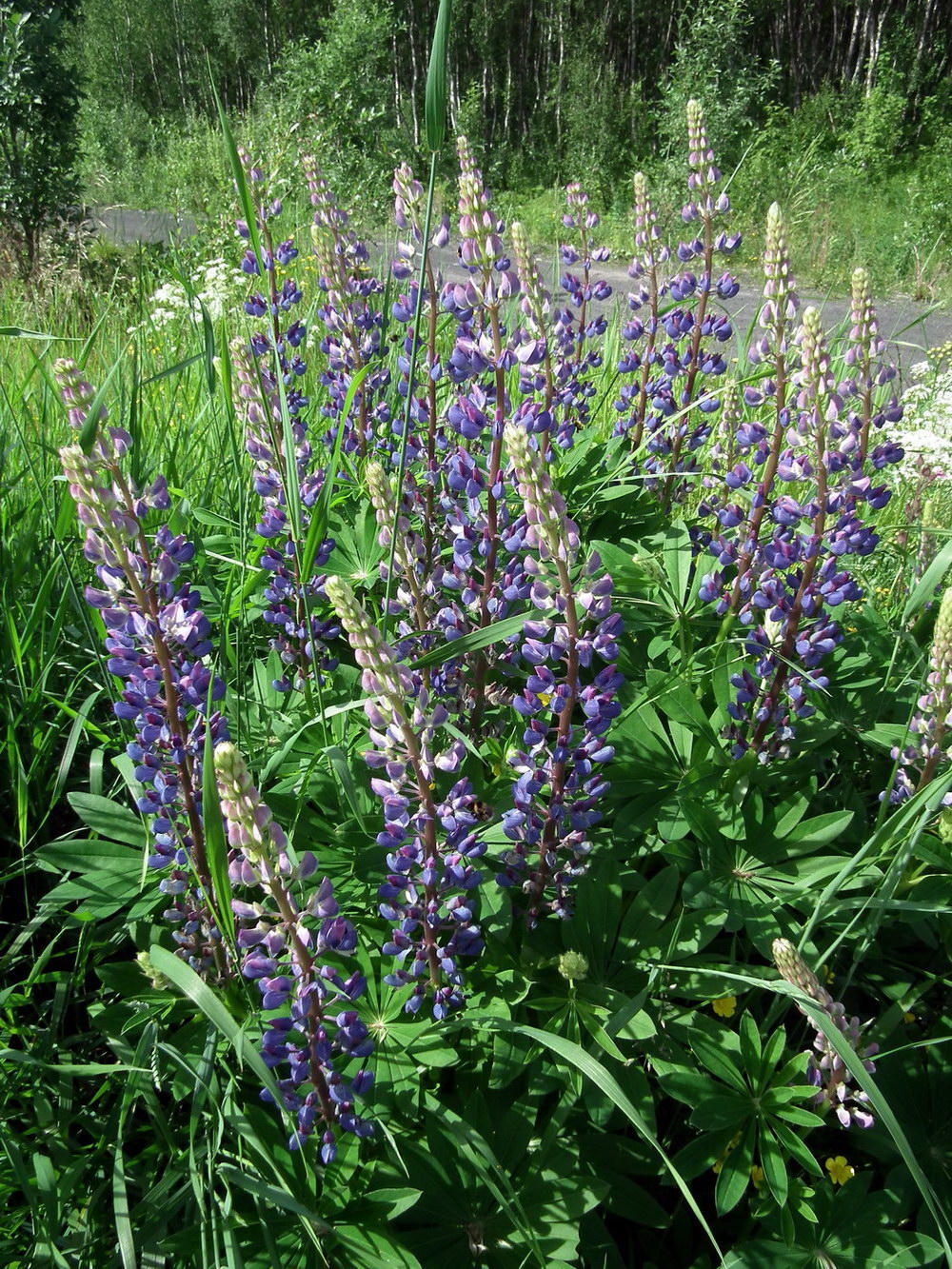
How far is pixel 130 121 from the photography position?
29.7 meters

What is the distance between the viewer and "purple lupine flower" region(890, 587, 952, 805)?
156cm

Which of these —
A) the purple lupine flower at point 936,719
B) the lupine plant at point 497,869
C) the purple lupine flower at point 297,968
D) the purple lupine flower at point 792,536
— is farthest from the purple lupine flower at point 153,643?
the purple lupine flower at point 936,719

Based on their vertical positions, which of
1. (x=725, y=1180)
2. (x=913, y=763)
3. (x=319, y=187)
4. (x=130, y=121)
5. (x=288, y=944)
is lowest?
(x=725, y=1180)

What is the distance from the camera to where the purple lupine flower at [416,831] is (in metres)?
1.24

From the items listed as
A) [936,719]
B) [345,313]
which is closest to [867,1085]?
[936,719]

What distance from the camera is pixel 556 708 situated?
4.86ft

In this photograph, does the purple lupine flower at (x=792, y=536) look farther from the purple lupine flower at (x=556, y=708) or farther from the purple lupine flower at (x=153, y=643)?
the purple lupine flower at (x=153, y=643)

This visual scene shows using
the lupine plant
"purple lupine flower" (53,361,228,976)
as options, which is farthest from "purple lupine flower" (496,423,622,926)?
"purple lupine flower" (53,361,228,976)

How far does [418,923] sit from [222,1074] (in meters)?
0.44

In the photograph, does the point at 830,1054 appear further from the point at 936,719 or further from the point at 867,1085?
the point at 936,719

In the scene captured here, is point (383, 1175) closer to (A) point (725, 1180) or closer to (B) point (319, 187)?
(A) point (725, 1180)

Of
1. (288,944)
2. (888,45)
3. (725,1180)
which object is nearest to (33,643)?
(288,944)

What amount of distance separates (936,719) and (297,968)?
1.20 metres

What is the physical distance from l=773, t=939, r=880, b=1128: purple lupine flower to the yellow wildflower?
7cm
